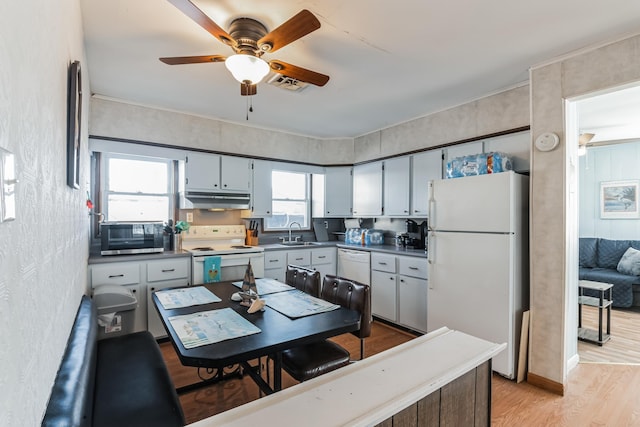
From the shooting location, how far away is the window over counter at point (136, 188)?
3.61m

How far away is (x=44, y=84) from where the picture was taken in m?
0.93

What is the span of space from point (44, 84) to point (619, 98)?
15.2 feet

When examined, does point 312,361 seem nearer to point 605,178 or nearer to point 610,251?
point 610,251

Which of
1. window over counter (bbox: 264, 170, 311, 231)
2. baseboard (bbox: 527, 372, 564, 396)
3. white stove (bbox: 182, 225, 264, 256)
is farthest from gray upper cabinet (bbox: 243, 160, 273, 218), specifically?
baseboard (bbox: 527, 372, 564, 396)

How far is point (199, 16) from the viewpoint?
5.31 ft

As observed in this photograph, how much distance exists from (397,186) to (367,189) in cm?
55

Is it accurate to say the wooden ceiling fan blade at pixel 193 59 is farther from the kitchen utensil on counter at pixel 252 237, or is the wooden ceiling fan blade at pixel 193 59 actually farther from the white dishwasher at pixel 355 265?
the white dishwasher at pixel 355 265

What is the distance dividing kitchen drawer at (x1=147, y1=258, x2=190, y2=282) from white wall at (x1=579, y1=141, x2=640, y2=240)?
641 centimetres

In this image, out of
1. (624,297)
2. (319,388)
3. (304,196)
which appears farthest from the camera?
(304,196)

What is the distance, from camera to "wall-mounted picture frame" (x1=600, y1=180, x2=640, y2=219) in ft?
16.5

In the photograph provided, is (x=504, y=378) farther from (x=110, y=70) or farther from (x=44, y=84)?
(x=110, y=70)

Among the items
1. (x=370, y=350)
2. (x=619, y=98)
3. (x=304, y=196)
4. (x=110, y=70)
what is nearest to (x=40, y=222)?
(x=110, y=70)

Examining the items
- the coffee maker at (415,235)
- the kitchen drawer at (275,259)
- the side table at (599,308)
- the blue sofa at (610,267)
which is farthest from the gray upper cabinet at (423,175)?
the blue sofa at (610,267)

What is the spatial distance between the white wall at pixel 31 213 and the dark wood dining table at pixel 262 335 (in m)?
0.50
